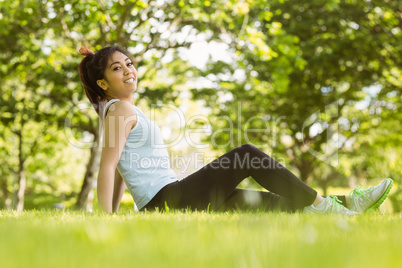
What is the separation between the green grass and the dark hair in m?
2.26

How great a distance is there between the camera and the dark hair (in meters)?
4.41

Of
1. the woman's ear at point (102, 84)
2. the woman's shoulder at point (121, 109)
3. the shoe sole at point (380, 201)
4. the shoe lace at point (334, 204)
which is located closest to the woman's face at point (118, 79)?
the woman's ear at point (102, 84)

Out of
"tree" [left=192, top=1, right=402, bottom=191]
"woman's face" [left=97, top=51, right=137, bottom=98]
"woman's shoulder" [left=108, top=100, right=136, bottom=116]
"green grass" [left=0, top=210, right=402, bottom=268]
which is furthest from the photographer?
"tree" [left=192, top=1, right=402, bottom=191]

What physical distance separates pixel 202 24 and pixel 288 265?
954cm

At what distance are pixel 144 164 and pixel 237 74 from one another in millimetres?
11059

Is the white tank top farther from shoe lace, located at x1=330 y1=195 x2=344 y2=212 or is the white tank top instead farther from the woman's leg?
shoe lace, located at x1=330 y1=195 x2=344 y2=212

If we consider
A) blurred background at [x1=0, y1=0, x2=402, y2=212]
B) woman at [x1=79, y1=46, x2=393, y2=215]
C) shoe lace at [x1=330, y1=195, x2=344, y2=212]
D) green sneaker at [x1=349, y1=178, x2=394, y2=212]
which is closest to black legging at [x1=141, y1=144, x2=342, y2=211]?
woman at [x1=79, y1=46, x2=393, y2=215]

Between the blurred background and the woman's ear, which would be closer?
the woman's ear

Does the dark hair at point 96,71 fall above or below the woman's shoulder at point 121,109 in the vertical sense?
above

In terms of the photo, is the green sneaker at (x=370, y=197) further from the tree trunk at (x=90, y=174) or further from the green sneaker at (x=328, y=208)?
the tree trunk at (x=90, y=174)

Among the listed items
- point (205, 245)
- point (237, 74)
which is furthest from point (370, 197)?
point (237, 74)

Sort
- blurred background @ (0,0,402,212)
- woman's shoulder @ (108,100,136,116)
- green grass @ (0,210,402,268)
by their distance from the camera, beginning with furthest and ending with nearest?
1. blurred background @ (0,0,402,212)
2. woman's shoulder @ (108,100,136,116)
3. green grass @ (0,210,402,268)

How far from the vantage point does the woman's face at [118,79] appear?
4328 mm

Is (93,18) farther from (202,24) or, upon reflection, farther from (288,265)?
(288,265)
